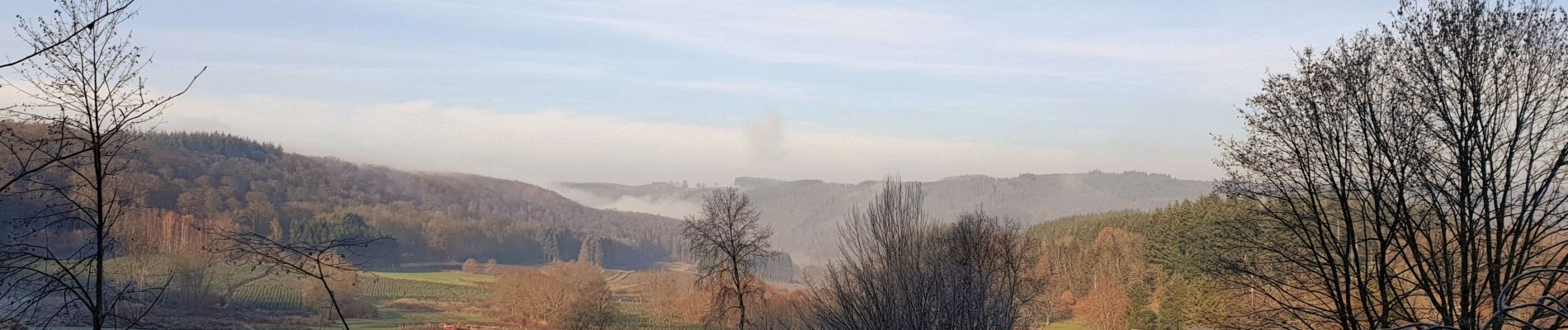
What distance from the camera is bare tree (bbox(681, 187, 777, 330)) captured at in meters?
34.2

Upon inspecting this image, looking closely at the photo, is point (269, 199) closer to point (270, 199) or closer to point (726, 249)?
point (270, 199)

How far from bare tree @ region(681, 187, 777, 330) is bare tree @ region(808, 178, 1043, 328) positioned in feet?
15.2

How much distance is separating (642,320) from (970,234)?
37.9 m

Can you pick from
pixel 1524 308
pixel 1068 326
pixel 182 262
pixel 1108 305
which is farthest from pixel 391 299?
pixel 1524 308

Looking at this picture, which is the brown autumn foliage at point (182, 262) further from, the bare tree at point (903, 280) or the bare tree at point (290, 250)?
the bare tree at point (290, 250)

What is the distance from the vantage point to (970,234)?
39188 mm

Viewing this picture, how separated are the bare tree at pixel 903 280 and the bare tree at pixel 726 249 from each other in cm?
464

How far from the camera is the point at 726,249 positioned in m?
34.3

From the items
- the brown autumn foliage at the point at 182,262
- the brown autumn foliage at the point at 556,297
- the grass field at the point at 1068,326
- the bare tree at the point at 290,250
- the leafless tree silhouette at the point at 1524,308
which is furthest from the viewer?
the grass field at the point at 1068,326

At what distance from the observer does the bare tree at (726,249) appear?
34.2 metres

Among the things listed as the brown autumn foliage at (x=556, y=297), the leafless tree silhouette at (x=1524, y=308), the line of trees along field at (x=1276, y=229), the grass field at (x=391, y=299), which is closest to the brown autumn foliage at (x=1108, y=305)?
the line of trees along field at (x=1276, y=229)

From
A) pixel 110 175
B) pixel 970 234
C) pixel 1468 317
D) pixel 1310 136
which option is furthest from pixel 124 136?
pixel 970 234

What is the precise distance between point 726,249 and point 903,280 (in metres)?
13.2

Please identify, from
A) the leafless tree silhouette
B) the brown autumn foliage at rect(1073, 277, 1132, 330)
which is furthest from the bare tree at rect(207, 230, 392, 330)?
the brown autumn foliage at rect(1073, 277, 1132, 330)
